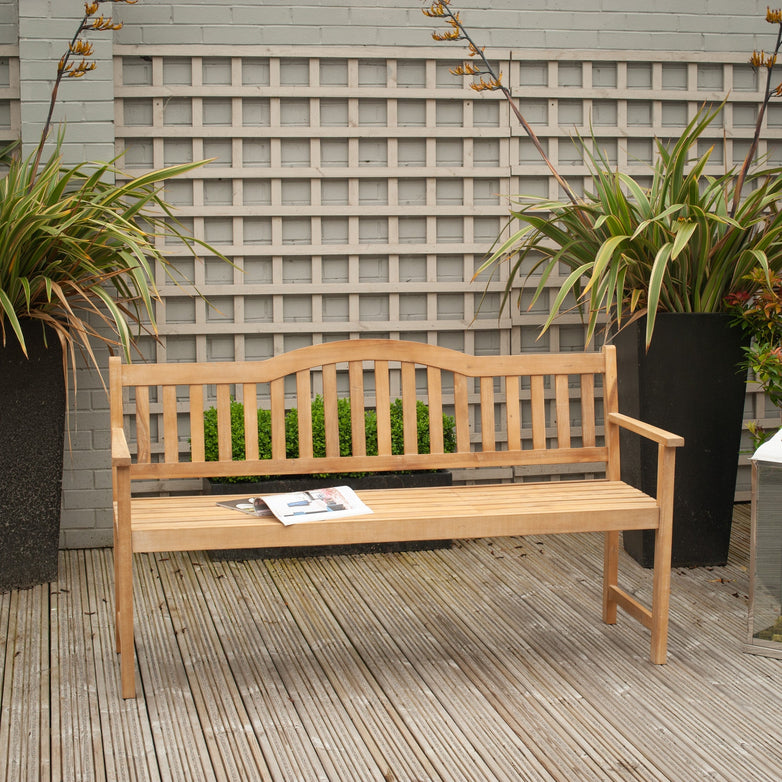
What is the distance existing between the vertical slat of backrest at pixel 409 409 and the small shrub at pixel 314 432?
631 millimetres

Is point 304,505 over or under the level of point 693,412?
under

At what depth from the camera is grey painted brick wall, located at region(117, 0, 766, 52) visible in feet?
11.8

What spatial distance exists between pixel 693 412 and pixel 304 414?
1.36 m

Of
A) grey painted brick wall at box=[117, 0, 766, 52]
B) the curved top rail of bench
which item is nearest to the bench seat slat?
the curved top rail of bench

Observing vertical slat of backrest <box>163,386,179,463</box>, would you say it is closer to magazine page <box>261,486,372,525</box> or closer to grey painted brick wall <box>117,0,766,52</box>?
magazine page <box>261,486,372,525</box>

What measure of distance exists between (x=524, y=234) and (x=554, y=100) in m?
0.78

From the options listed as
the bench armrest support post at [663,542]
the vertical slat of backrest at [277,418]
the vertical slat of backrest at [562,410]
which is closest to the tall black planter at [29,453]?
the vertical slat of backrest at [277,418]

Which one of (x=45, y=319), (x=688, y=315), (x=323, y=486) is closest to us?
(x=45, y=319)

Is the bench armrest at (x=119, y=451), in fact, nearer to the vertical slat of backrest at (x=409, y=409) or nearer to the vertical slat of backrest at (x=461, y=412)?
the vertical slat of backrest at (x=409, y=409)

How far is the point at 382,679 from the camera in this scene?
2.43 metres

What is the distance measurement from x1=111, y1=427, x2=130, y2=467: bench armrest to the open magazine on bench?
32cm

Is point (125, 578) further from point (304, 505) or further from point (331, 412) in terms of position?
point (331, 412)

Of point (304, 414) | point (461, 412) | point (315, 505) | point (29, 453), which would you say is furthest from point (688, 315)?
point (29, 453)

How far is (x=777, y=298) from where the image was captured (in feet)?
9.71
